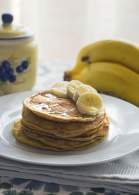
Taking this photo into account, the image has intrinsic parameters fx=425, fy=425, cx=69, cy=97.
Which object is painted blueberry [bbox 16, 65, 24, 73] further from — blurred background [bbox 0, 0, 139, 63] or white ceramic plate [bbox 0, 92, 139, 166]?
blurred background [bbox 0, 0, 139, 63]

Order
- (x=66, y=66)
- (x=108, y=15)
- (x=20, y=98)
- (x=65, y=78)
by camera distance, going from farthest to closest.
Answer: (x=108, y=15) < (x=66, y=66) < (x=65, y=78) < (x=20, y=98)

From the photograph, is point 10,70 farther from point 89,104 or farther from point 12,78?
point 89,104

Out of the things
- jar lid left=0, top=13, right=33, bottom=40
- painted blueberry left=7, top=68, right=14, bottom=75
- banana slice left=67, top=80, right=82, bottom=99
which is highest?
jar lid left=0, top=13, right=33, bottom=40

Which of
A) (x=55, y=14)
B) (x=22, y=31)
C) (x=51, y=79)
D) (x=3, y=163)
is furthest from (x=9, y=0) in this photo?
(x=3, y=163)

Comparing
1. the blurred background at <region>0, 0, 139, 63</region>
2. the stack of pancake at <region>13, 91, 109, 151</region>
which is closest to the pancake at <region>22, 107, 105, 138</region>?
the stack of pancake at <region>13, 91, 109, 151</region>

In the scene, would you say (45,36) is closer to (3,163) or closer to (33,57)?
(33,57)

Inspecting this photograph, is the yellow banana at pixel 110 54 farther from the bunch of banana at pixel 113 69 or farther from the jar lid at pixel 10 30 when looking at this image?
the jar lid at pixel 10 30

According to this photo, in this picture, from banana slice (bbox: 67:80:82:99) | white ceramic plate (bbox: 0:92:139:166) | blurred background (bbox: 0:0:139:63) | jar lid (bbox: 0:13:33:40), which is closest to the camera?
white ceramic plate (bbox: 0:92:139:166)

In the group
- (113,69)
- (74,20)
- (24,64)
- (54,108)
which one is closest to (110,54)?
(113,69)
